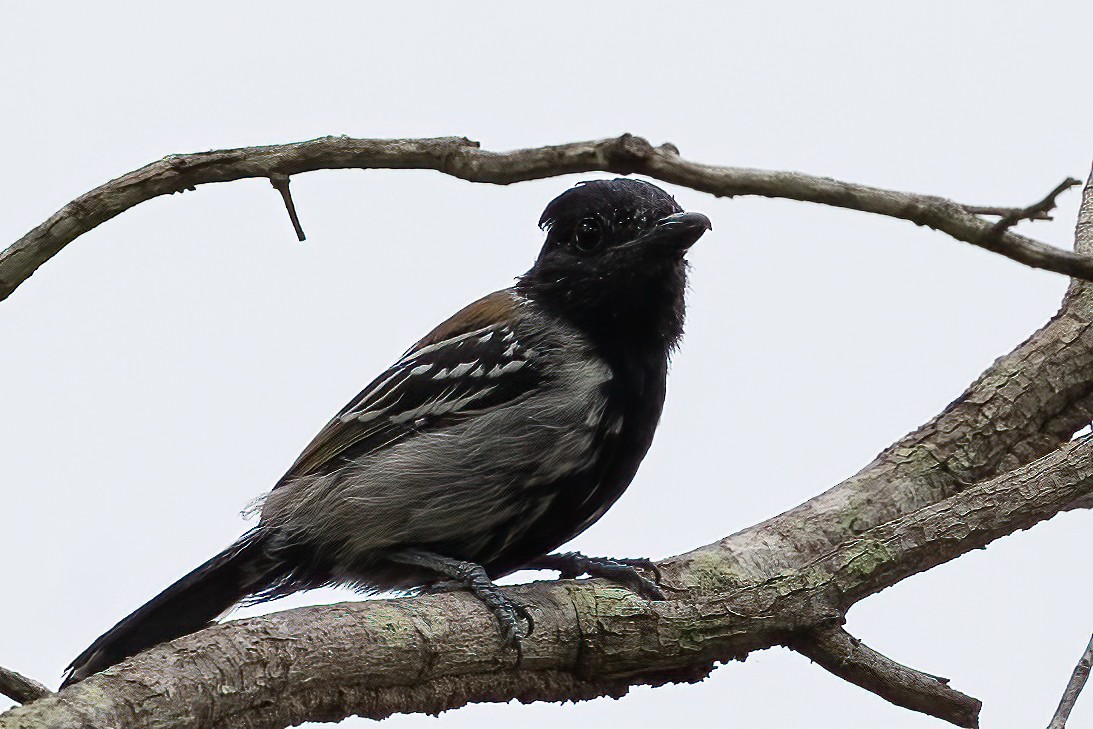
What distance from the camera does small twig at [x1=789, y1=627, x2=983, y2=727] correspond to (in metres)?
3.99

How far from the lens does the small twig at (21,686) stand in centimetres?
313

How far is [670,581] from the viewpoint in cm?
463

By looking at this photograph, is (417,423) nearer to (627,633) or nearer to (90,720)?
(627,633)

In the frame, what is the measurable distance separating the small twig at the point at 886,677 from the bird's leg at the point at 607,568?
547 millimetres

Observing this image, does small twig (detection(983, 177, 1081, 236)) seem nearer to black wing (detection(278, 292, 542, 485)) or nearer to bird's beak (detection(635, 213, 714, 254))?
bird's beak (detection(635, 213, 714, 254))

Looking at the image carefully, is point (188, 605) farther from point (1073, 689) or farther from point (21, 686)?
point (1073, 689)

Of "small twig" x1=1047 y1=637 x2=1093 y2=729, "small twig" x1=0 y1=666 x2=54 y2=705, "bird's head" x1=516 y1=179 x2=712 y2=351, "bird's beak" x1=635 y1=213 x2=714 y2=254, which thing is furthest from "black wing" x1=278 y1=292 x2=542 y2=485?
"small twig" x1=1047 y1=637 x2=1093 y2=729

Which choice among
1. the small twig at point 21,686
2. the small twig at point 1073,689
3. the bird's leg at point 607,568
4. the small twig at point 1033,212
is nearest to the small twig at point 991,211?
the small twig at point 1033,212

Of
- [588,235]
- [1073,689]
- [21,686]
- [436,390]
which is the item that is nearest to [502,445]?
[436,390]

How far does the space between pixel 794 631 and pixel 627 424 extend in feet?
3.07

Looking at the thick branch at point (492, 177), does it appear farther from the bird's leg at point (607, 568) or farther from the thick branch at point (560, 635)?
the bird's leg at point (607, 568)

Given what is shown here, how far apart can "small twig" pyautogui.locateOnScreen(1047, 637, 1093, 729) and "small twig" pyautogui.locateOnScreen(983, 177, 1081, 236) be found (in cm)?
149

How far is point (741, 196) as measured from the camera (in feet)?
9.77

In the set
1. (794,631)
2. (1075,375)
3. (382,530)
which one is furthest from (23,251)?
(1075,375)
